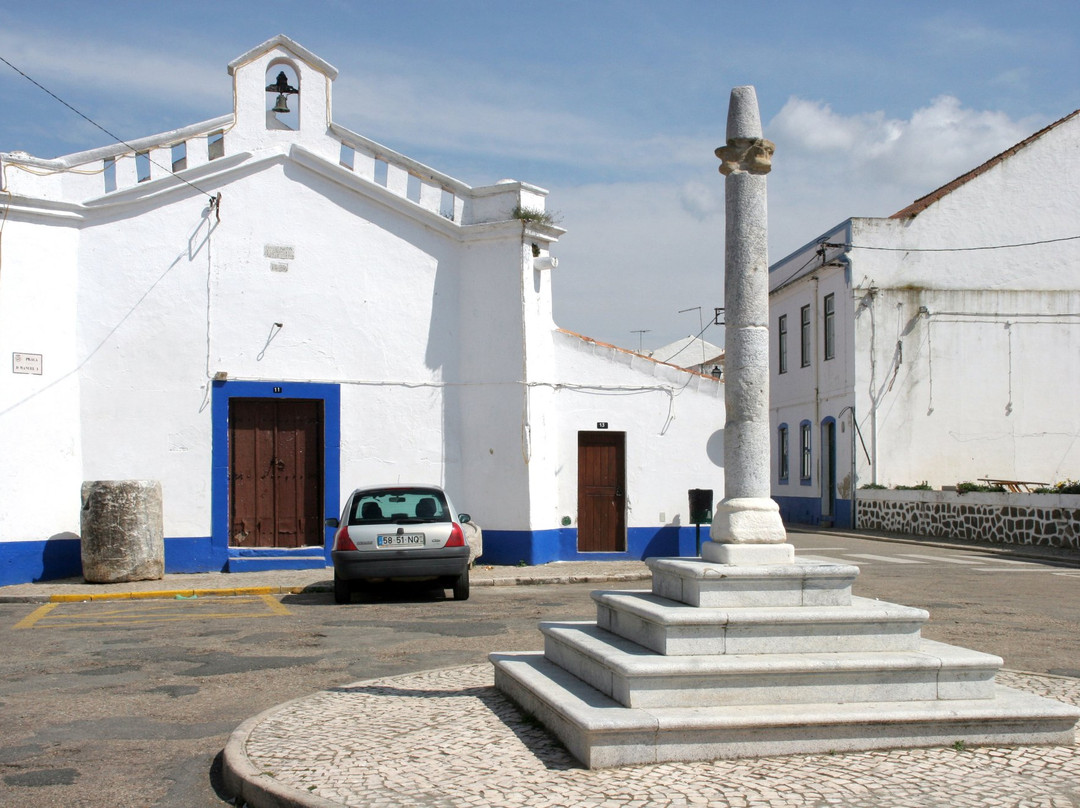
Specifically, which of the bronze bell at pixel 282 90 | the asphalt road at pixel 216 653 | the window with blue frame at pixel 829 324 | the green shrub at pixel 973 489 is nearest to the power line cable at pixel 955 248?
the window with blue frame at pixel 829 324

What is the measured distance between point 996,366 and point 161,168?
70.4 feet

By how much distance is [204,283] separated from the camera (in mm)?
15930

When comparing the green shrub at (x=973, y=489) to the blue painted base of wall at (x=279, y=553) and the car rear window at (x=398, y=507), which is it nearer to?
the blue painted base of wall at (x=279, y=553)

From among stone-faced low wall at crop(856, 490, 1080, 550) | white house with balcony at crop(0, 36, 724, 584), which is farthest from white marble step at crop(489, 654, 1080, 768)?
stone-faced low wall at crop(856, 490, 1080, 550)

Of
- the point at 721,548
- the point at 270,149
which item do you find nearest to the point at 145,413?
the point at 270,149

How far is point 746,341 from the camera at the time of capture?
7.24 m

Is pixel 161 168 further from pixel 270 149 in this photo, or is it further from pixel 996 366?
pixel 996 366

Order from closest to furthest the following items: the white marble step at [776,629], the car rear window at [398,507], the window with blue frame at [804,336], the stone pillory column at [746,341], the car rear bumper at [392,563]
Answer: the white marble step at [776,629] → the stone pillory column at [746,341] → the car rear bumper at [392,563] → the car rear window at [398,507] → the window with blue frame at [804,336]

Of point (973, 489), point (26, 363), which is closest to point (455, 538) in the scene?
point (26, 363)

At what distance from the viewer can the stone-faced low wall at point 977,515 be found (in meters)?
20.4

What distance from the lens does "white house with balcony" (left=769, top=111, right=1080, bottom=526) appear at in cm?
2764

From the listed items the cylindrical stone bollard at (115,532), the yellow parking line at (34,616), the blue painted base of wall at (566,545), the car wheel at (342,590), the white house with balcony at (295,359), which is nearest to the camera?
the yellow parking line at (34,616)

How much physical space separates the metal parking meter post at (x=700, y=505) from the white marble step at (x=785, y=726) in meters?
11.0

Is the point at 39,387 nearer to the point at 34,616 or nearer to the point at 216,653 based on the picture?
the point at 34,616
